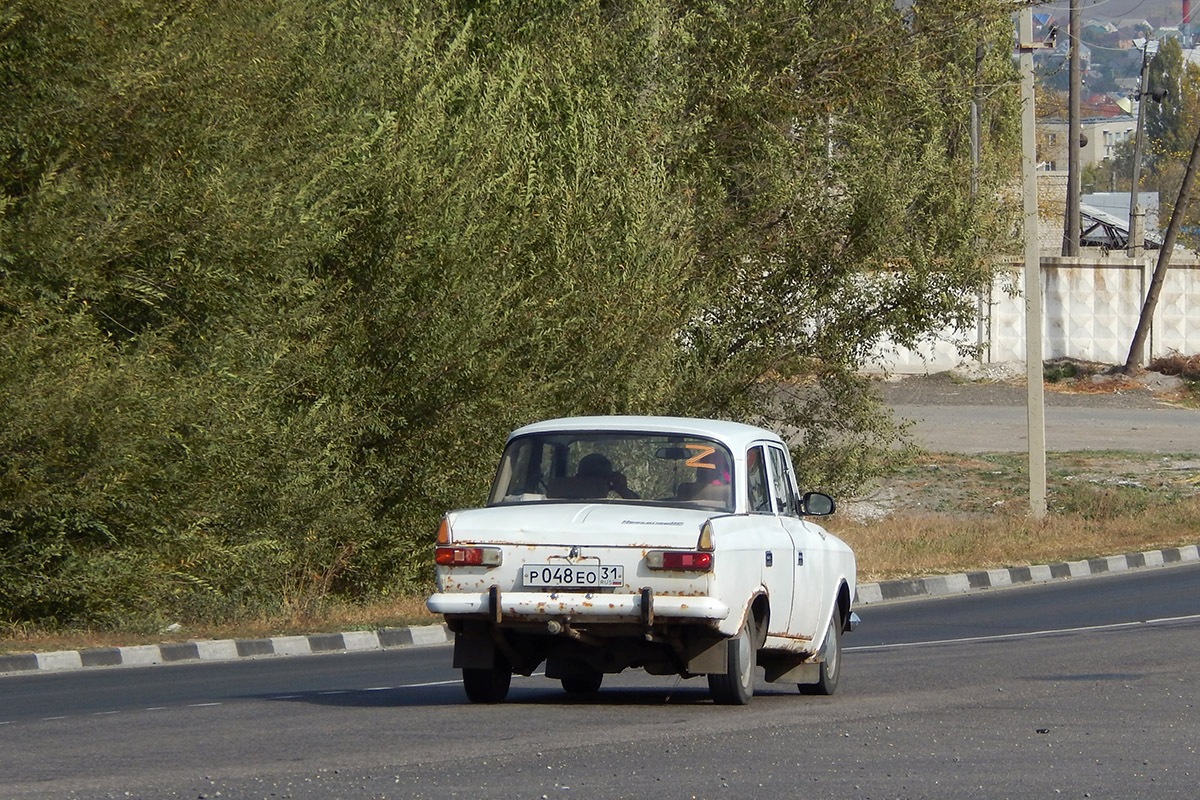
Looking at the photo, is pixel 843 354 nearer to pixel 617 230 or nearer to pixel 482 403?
pixel 617 230

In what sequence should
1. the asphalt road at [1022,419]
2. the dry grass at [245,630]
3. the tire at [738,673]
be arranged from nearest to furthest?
1. the tire at [738,673]
2. the dry grass at [245,630]
3. the asphalt road at [1022,419]

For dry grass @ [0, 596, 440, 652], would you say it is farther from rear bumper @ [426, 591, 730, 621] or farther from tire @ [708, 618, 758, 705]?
tire @ [708, 618, 758, 705]

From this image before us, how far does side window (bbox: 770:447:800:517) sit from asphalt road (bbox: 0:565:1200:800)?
112cm

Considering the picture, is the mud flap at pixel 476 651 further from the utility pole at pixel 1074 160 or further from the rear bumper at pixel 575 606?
the utility pole at pixel 1074 160

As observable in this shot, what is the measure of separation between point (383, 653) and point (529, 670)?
4779 millimetres

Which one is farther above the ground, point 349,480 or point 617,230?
point 617,230

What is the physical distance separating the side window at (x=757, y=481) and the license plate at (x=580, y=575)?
4.00 feet

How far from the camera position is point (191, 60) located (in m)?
15.8

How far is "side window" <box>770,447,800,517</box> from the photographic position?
10773 millimetres

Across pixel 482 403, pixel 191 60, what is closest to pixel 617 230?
pixel 482 403

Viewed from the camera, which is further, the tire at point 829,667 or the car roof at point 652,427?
the tire at point 829,667

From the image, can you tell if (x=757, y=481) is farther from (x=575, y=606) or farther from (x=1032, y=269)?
(x=1032, y=269)

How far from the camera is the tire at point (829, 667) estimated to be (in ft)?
36.2

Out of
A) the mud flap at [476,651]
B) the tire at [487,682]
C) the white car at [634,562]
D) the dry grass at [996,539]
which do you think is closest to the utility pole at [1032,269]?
the dry grass at [996,539]
